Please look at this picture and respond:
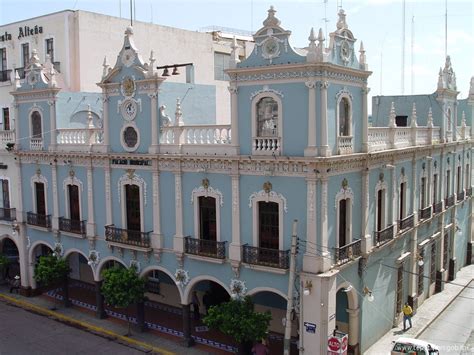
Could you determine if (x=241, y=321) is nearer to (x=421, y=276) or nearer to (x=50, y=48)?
(x=421, y=276)

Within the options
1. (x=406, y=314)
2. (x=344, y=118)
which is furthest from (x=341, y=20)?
(x=406, y=314)

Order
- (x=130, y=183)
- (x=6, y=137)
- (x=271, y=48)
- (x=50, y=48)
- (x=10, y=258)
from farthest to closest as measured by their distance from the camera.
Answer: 1. (x=10, y=258)
2. (x=50, y=48)
3. (x=6, y=137)
4. (x=130, y=183)
5. (x=271, y=48)

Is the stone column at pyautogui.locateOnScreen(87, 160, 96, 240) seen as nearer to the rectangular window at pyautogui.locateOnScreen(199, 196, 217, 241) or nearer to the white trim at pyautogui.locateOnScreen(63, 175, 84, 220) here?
the white trim at pyautogui.locateOnScreen(63, 175, 84, 220)

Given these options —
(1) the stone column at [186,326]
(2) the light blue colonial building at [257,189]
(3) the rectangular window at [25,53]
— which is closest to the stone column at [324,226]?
(2) the light blue colonial building at [257,189]

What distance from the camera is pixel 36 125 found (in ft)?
93.9

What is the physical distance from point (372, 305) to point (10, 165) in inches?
803

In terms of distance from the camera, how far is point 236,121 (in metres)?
20.5

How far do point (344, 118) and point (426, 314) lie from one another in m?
12.7

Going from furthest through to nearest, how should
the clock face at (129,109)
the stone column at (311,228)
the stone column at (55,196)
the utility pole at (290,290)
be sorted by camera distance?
the stone column at (55,196) → the clock face at (129,109) → the stone column at (311,228) → the utility pole at (290,290)

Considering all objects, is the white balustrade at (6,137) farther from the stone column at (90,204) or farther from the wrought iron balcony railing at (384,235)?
the wrought iron balcony railing at (384,235)

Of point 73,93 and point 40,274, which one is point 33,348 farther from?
point 73,93

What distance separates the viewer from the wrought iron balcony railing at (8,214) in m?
30.3

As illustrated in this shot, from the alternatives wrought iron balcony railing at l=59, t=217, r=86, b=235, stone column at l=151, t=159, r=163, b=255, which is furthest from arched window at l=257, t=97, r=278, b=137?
wrought iron balcony railing at l=59, t=217, r=86, b=235

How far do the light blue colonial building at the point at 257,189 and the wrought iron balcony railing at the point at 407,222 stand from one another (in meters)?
0.31
